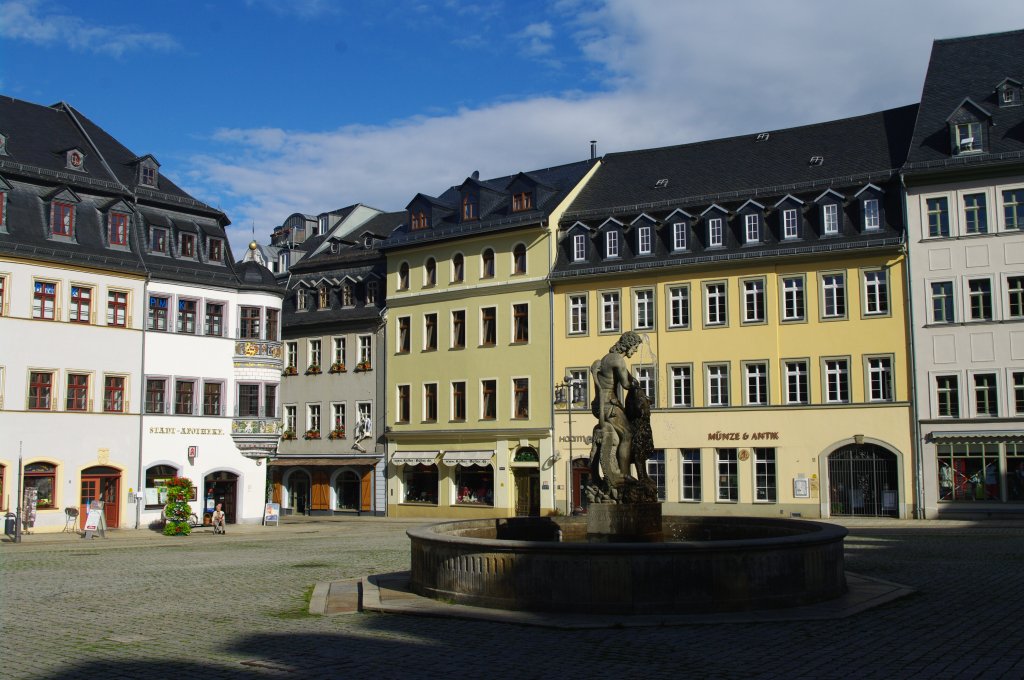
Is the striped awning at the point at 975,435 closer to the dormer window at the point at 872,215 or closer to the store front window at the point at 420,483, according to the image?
the dormer window at the point at 872,215

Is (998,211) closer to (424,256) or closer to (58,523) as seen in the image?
(424,256)

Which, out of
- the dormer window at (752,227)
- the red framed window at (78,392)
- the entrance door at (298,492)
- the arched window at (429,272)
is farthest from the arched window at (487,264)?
the red framed window at (78,392)

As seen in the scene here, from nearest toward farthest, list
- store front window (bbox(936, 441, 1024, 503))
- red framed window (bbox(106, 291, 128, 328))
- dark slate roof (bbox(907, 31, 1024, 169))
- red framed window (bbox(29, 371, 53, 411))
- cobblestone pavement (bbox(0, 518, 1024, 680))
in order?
cobblestone pavement (bbox(0, 518, 1024, 680))
store front window (bbox(936, 441, 1024, 503))
red framed window (bbox(29, 371, 53, 411))
dark slate roof (bbox(907, 31, 1024, 169))
red framed window (bbox(106, 291, 128, 328))

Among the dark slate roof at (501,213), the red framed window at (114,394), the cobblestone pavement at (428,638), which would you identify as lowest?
the cobblestone pavement at (428,638)

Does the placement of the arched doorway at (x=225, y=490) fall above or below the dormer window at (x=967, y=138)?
below

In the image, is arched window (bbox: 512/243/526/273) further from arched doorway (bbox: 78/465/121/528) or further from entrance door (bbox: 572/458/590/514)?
arched doorway (bbox: 78/465/121/528)

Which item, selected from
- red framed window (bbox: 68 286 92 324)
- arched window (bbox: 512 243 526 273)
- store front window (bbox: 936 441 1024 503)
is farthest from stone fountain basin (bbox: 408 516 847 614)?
arched window (bbox: 512 243 526 273)

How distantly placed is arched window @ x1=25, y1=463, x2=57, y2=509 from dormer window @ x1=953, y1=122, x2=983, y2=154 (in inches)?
1310

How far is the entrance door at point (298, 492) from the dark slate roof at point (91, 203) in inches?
510

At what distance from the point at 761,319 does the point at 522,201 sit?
39.4 feet

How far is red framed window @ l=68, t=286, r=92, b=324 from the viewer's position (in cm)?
3939

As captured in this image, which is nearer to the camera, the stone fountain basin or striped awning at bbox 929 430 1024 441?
the stone fountain basin

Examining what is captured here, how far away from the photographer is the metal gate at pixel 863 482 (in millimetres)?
38969

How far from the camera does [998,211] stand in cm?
3756
